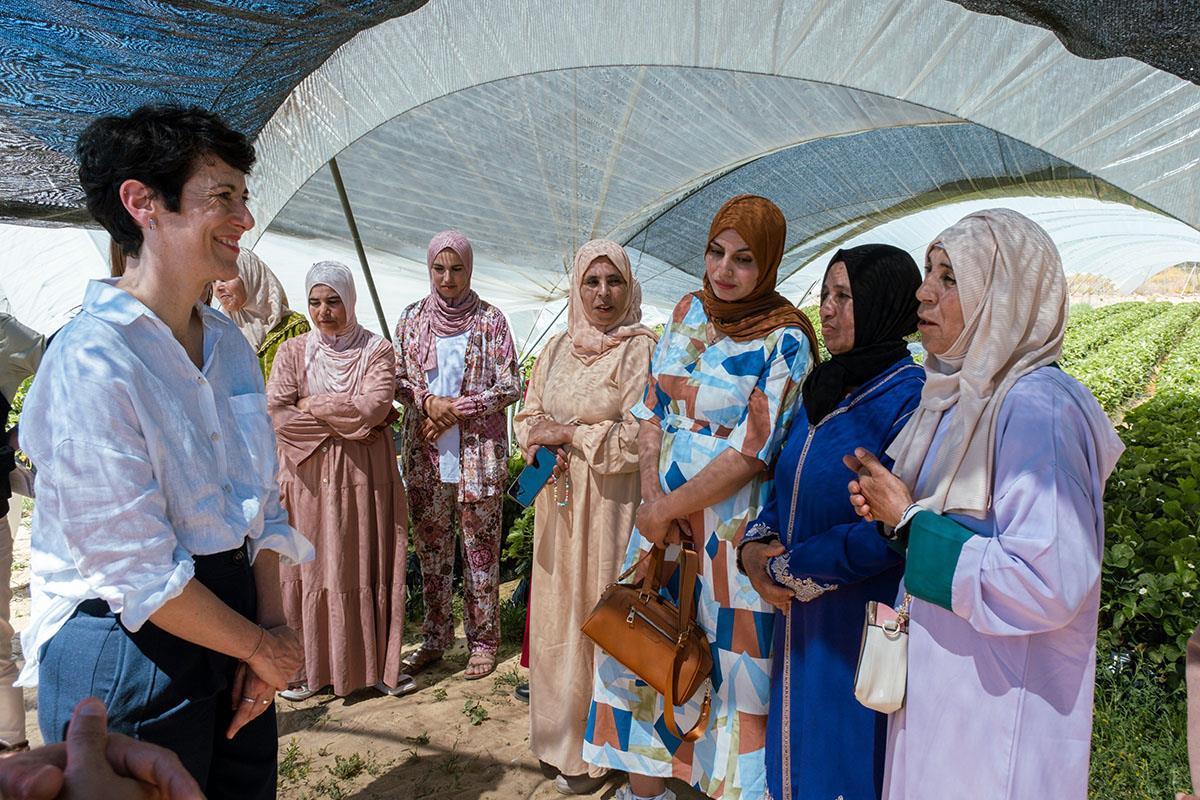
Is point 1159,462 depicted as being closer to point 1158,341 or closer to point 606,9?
point 606,9

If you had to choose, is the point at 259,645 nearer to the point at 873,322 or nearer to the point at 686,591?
the point at 686,591

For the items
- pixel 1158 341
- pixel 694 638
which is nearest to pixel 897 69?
pixel 694 638

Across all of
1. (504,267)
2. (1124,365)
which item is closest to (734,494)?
(504,267)

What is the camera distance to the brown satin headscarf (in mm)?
2715

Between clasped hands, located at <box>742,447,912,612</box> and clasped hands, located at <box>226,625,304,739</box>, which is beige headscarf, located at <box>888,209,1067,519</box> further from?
clasped hands, located at <box>226,625,304,739</box>

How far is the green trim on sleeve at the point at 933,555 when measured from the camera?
1686 mm

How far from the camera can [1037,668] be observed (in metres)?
1.67

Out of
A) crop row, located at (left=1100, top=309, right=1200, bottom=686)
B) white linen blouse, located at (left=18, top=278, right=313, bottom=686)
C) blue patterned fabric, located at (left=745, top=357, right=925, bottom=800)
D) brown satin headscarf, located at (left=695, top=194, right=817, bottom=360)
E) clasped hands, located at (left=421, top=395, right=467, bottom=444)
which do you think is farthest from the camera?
clasped hands, located at (left=421, top=395, right=467, bottom=444)

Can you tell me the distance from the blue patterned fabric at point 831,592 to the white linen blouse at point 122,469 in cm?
135

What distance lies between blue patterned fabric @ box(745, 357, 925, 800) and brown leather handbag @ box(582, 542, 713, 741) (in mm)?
321

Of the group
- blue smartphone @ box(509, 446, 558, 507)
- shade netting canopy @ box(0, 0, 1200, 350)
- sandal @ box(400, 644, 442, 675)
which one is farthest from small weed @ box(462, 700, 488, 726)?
shade netting canopy @ box(0, 0, 1200, 350)

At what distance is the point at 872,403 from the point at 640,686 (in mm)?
1319

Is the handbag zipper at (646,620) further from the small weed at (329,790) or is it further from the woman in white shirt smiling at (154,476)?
the small weed at (329,790)

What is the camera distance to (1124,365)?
1199 cm
